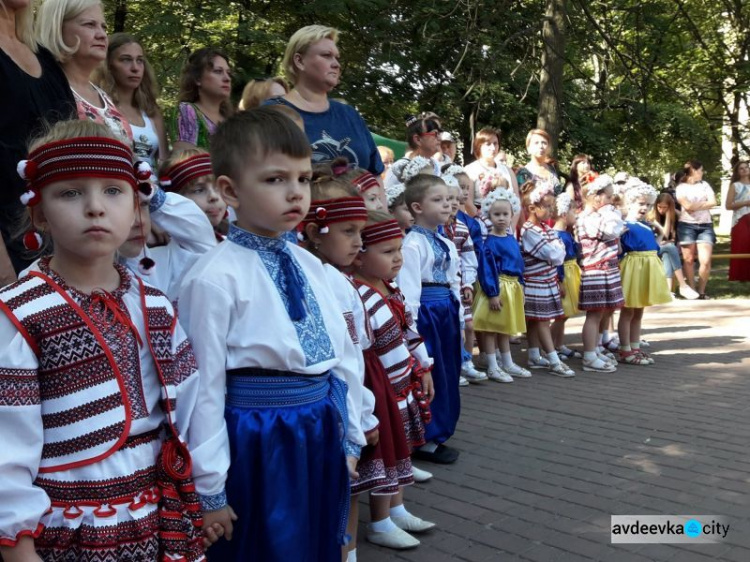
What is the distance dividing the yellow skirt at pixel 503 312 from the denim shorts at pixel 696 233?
7556 mm

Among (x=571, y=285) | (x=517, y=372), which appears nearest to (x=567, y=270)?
(x=571, y=285)

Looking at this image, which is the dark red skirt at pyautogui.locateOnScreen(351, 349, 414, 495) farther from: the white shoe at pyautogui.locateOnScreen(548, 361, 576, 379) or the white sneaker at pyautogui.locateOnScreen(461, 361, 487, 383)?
the white shoe at pyautogui.locateOnScreen(548, 361, 576, 379)

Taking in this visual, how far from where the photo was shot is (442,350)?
204 inches

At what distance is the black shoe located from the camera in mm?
5137

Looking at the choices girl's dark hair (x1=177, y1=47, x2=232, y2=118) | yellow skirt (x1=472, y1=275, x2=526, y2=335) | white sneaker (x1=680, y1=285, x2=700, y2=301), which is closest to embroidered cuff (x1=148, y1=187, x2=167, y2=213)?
girl's dark hair (x1=177, y1=47, x2=232, y2=118)

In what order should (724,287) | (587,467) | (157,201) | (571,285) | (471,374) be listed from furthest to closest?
(724,287) → (571,285) → (471,374) → (587,467) → (157,201)

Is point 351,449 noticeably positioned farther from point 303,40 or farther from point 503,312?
point 503,312

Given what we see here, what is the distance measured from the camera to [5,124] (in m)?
2.72

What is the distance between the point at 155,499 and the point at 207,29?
10.1 m

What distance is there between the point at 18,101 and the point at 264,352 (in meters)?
1.26

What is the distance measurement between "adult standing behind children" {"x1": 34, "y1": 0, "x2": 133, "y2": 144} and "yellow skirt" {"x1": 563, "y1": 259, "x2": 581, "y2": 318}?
592cm

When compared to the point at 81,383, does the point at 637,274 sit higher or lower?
lower

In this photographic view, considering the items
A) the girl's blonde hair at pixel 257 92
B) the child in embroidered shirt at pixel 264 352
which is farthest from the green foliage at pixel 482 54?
the child in embroidered shirt at pixel 264 352

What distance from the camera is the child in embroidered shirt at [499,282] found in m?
7.25
